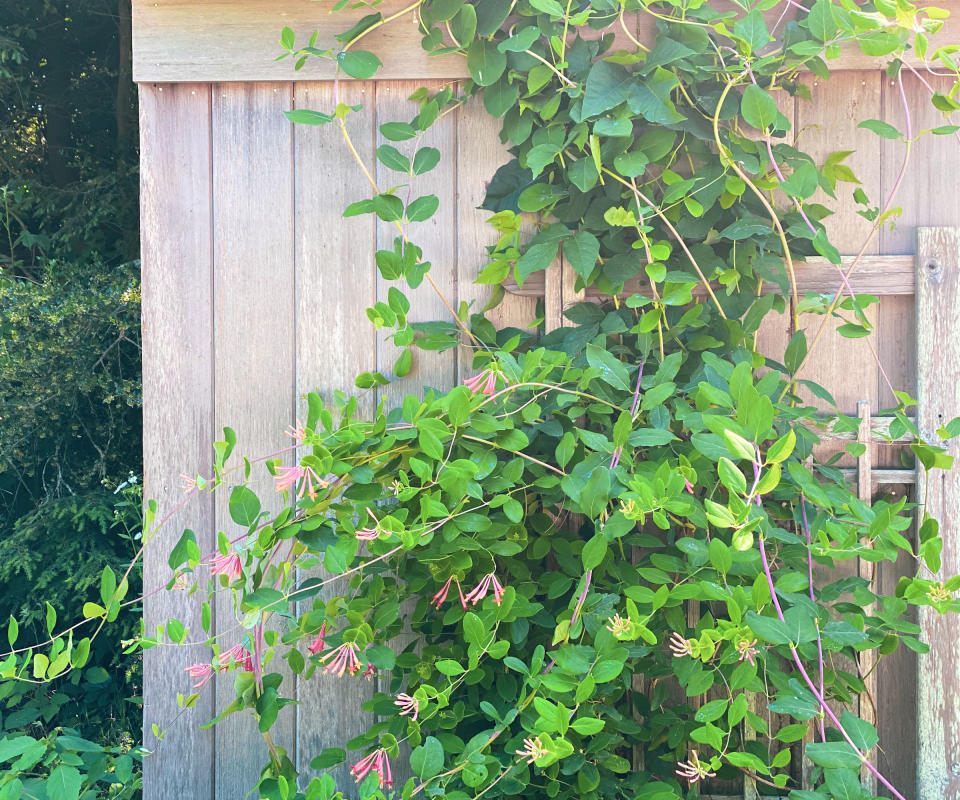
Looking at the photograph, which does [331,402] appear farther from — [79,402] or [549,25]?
[79,402]

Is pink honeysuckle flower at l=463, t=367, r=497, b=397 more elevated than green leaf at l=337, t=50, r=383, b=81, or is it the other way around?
green leaf at l=337, t=50, r=383, b=81

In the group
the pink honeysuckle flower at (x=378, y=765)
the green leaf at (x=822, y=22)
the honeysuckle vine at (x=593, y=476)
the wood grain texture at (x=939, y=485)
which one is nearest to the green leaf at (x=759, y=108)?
the honeysuckle vine at (x=593, y=476)

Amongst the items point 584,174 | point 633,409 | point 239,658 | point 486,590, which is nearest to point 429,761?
point 486,590

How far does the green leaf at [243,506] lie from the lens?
3.78 ft

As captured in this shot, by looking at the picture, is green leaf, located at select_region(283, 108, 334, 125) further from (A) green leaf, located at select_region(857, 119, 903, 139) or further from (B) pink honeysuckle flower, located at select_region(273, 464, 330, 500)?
(A) green leaf, located at select_region(857, 119, 903, 139)

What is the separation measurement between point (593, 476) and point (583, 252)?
1.63 feet

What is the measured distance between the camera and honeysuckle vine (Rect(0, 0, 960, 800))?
3.72 ft

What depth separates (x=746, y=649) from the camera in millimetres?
1065

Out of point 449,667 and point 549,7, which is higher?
point 549,7

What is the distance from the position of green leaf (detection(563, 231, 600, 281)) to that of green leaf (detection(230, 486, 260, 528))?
71 centimetres

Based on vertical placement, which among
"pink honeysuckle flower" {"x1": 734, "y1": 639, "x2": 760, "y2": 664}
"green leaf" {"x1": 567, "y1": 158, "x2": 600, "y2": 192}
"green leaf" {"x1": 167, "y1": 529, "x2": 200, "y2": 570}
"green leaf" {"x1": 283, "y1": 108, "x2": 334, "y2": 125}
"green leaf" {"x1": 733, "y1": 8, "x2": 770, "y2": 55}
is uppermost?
"green leaf" {"x1": 733, "y1": 8, "x2": 770, "y2": 55}

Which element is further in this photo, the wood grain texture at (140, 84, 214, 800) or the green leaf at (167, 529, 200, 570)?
the wood grain texture at (140, 84, 214, 800)

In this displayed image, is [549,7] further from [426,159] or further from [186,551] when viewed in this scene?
[186,551]

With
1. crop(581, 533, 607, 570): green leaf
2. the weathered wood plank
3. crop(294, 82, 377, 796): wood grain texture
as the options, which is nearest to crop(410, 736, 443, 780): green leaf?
crop(581, 533, 607, 570): green leaf
